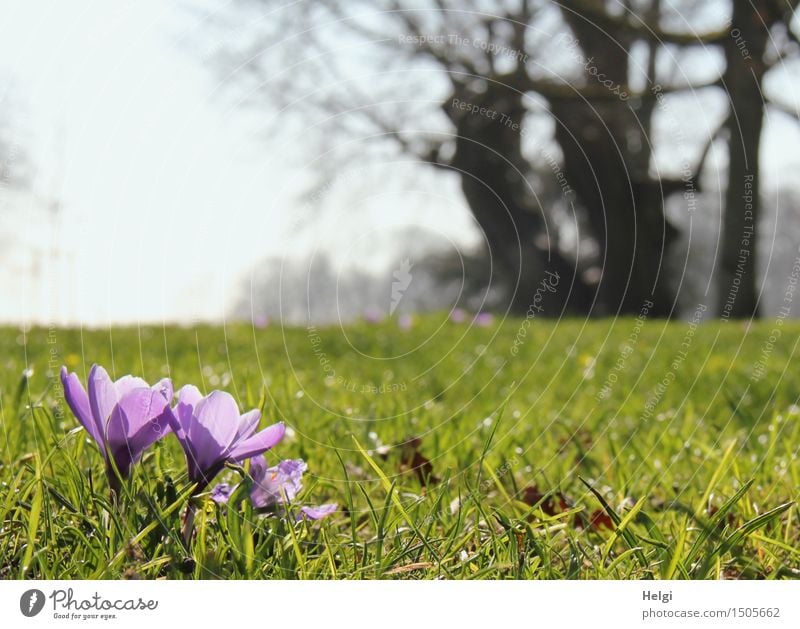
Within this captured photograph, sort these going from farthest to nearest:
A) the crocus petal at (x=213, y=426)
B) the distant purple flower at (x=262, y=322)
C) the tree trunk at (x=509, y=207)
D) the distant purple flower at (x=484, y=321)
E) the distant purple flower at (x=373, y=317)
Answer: the tree trunk at (x=509, y=207) → the distant purple flower at (x=373, y=317) → the distant purple flower at (x=484, y=321) → the distant purple flower at (x=262, y=322) → the crocus petal at (x=213, y=426)

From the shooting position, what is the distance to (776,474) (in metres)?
1.92

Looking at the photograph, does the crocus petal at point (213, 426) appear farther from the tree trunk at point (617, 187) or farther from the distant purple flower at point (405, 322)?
the tree trunk at point (617, 187)

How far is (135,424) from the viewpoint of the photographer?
119 centimetres

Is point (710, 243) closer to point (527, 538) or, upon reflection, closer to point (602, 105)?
point (602, 105)

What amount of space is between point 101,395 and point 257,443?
0.23 m

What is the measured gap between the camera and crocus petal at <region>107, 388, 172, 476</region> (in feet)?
3.82

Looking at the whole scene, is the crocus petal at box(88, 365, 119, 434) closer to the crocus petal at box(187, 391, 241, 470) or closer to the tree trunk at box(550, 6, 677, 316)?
the crocus petal at box(187, 391, 241, 470)

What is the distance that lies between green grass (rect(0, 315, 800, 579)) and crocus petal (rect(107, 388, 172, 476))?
73 mm

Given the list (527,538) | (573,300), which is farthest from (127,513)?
(573,300)

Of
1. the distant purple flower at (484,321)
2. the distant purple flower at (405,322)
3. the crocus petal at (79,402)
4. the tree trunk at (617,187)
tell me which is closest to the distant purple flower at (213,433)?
the crocus petal at (79,402)

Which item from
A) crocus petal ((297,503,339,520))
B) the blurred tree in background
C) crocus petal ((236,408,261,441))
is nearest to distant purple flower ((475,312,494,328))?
the blurred tree in background

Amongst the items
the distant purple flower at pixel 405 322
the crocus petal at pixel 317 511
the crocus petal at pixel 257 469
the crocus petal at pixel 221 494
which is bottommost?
the distant purple flower at pixel 405 322

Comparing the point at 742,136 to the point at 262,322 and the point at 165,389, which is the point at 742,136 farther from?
the point at 165,389

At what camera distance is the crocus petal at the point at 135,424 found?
3.82 feet
